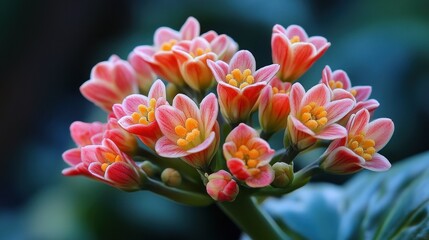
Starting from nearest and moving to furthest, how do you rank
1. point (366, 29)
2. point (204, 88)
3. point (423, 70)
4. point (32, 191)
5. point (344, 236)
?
1. point (204, 88)
2. point (344, 236)
3. point (423, 70)
4. point (366, 29)
5. point (32, 191)

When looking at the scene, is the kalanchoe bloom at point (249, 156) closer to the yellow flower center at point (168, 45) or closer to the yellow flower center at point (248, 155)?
the yellow flower center at point (248, 155)

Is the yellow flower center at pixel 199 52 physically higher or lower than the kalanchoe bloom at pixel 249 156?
higher

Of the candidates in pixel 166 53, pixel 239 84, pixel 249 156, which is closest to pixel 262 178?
pixel 249 156

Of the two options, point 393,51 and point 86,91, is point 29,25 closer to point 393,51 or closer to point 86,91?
point 393,51

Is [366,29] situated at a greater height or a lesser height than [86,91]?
lesser

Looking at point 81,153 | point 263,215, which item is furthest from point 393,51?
point 81,153

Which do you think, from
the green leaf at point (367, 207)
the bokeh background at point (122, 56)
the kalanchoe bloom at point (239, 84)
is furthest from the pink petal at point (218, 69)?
the bokeh background at point (122, 56)
